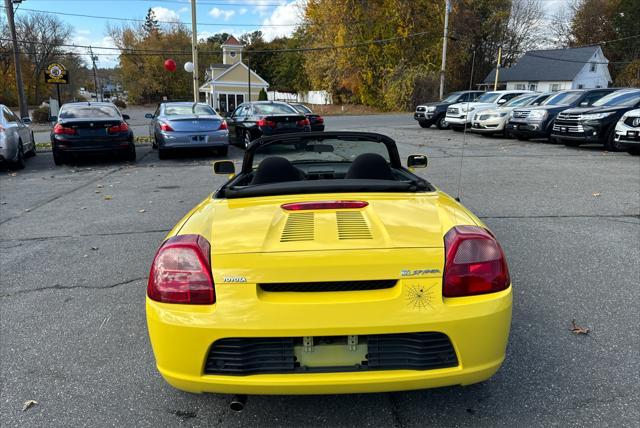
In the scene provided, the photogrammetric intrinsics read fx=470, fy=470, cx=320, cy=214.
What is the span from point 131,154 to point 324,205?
10.8 m

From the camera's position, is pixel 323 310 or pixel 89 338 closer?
pixel 323 310

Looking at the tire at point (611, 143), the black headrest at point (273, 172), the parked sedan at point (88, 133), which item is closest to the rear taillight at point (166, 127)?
the parked sedan at point (88, 133)

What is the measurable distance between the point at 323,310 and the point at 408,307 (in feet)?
1.17

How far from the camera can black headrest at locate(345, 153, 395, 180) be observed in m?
3.08

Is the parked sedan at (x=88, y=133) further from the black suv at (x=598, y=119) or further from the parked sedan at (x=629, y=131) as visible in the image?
the parked sedan at (x=629, y=131)

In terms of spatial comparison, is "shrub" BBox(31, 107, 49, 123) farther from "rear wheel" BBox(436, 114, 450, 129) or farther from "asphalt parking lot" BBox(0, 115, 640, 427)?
"asphalt parking lot" BBox(0, 115, 640, 427)

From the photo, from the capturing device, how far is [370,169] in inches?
122

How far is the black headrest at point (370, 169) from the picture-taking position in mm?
3078

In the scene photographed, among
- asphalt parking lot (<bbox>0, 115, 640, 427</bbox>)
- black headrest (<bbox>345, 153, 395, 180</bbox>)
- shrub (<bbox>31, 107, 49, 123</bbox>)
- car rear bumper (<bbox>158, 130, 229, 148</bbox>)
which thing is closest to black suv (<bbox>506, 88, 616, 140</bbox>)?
asphalt parking lot (<bbox>0, 115, 640, 427</bbox>)

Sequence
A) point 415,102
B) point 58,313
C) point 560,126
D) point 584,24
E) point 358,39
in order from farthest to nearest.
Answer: point 584,24, point 358,39, point 415,102, point 560,126, point 58,313

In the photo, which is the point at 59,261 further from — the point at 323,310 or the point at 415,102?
the point at 415,102

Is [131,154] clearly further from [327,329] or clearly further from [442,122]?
[442,122]

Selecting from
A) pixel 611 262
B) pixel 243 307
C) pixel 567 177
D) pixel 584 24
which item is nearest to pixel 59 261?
pixel 243 307

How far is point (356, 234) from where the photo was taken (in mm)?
2129
